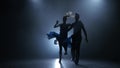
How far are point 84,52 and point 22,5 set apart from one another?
3.25 metres

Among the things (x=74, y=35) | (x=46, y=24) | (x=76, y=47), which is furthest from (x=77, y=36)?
(x=46, y=24)

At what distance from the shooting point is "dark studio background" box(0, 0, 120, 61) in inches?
499

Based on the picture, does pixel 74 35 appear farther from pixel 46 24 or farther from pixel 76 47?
pixel 46 24

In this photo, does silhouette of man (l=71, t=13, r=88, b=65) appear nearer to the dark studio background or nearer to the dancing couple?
the dancing couple

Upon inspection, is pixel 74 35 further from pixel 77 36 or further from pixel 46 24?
pixel 46 24

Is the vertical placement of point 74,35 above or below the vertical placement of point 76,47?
above

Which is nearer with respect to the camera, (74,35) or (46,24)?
(74,35)

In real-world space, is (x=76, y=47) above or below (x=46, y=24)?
below

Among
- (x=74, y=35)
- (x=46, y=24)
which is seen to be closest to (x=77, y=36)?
(x=74, y=35)

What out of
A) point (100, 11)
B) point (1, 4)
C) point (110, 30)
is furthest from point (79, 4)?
point (1, 4)

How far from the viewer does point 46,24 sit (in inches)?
504

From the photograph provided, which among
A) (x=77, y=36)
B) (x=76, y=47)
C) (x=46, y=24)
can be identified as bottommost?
(x=76, y=47)

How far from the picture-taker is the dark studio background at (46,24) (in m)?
12.7

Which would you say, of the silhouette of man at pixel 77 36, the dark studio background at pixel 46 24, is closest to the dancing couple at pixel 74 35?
the silhouette of man at pixel 77 36
